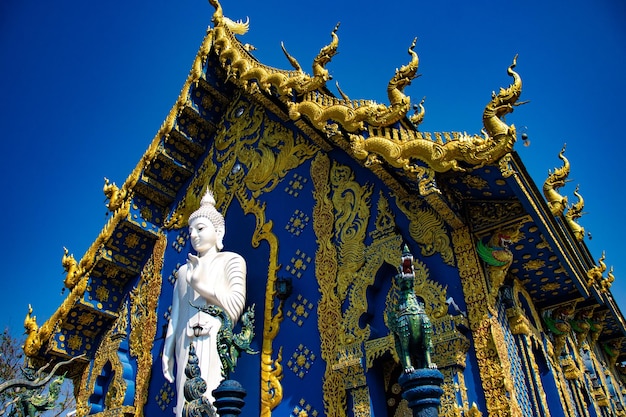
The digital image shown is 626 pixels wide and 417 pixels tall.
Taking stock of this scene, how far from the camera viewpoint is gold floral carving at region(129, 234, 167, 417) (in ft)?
25.7

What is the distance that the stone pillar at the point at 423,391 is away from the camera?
3.37 meters

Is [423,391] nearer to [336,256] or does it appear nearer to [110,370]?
[336,256]

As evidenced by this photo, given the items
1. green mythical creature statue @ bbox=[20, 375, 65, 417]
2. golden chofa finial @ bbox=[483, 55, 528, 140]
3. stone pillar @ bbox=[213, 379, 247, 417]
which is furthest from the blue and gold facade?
stone pillar @ bbox=[213, 379, 247, 417]

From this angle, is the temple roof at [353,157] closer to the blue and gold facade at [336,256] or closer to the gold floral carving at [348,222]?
the blue and gold facade at [336,256]

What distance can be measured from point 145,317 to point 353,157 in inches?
154

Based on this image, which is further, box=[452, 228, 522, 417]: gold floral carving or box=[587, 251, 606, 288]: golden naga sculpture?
box=[587, 251, 606, 288]: golden naga sculpture

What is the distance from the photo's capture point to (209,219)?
7.58 m

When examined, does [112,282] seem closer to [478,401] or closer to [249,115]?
[249,115]

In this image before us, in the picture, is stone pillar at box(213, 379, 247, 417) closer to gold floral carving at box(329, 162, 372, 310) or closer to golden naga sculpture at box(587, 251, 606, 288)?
gold floral carving at box(329, 162, 372, 310)

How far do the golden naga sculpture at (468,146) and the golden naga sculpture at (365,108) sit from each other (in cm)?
27

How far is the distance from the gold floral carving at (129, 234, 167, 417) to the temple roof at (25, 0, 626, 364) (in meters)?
0.25

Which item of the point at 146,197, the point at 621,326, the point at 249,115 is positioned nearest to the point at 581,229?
the point at 621,326

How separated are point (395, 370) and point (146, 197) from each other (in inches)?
192

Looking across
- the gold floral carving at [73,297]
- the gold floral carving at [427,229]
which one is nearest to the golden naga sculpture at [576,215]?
the gold floral carving at [427,229]
